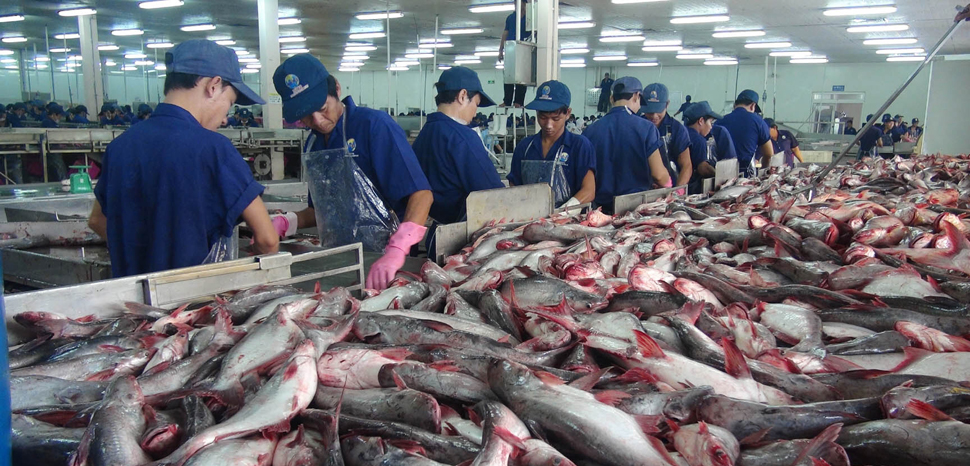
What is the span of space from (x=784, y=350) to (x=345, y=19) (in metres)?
18.5

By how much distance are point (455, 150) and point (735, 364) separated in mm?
2764

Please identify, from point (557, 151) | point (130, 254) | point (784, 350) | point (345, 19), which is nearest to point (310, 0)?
point (345, 19)

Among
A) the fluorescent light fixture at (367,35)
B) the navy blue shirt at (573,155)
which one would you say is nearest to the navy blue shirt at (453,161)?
the navy blue shirt at (573,155)

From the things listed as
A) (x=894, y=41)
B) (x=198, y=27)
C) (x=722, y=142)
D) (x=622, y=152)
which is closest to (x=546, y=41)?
(x=622, y=152)

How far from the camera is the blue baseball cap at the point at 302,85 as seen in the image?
3432mm

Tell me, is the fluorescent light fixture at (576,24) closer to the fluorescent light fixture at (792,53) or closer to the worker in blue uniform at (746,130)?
the worker in blue uniform at (746,130)

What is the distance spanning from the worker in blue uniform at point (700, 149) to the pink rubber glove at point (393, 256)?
500 cm

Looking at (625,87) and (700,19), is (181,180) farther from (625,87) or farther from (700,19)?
(700,19)

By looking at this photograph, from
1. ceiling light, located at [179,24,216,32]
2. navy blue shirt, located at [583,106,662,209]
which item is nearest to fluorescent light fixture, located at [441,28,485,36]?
ceiling light, located at [179,24,216,32]

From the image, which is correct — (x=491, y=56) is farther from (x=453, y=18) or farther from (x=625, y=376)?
(x=625, y=376)

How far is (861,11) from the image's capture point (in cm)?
1565

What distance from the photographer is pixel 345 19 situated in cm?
1859

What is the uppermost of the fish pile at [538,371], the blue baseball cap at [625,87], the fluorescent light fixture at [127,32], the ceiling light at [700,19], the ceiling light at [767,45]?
the fluorescent light fixture at [127,32]

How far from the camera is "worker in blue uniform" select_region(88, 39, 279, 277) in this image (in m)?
2.70
